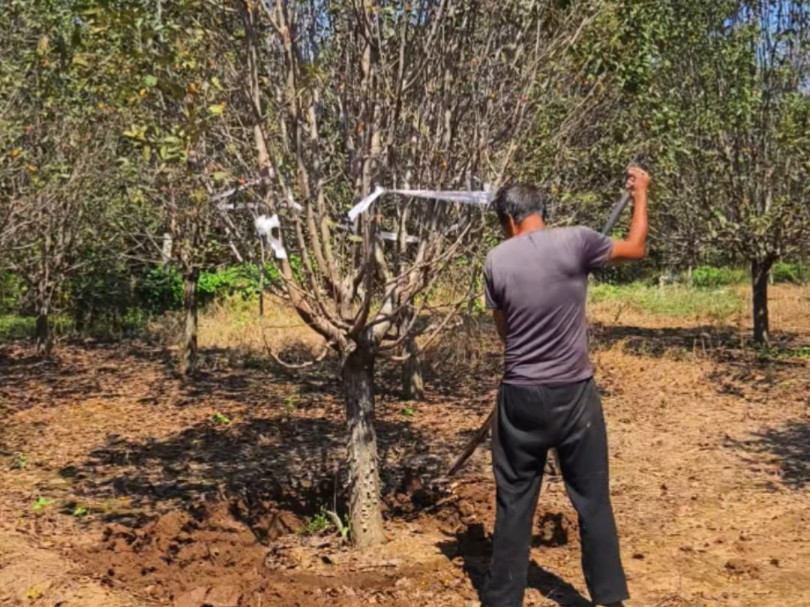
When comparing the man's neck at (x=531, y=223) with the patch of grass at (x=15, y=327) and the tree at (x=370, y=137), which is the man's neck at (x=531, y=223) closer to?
the tree at (x=370, y=137)

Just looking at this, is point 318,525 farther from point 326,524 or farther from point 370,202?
point 370,202

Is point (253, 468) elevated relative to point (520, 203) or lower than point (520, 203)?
lower

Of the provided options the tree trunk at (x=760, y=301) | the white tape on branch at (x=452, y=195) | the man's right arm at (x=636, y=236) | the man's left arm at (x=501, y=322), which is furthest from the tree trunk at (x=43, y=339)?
the man's right arm at (x=636, y=236)

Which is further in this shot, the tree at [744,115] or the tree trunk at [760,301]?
the tree trunk at [760,301]

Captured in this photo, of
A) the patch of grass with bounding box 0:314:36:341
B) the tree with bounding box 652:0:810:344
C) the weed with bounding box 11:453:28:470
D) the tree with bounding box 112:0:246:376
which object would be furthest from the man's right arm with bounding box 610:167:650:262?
the patch of grass with bounding box 0:314:36:341

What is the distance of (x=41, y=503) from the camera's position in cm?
622

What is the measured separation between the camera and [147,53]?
4090mm

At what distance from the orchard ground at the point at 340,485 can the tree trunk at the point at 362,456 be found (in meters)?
0.15

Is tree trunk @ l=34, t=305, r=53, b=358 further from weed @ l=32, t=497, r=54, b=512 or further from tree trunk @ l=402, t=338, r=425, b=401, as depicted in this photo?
weed @ l=32, t=497, r=54, b=512

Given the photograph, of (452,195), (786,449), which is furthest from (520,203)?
(786,449)

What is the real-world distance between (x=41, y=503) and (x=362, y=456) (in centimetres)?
254

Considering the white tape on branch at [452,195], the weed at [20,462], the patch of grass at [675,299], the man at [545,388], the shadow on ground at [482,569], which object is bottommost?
the weed at [20,462]

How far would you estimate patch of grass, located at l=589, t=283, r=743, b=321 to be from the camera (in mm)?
19438

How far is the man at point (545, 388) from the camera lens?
12.8ft
